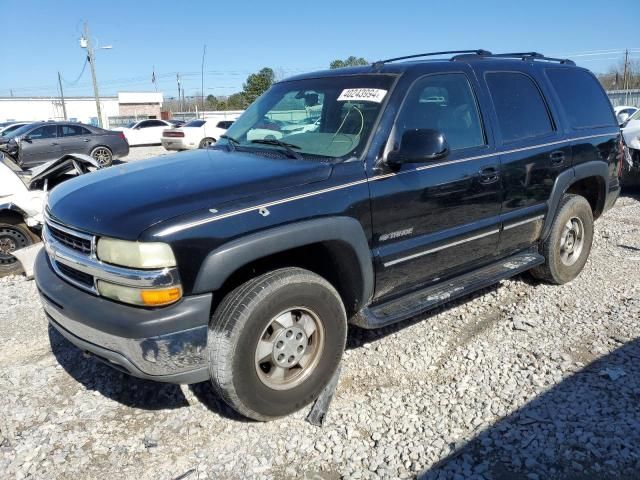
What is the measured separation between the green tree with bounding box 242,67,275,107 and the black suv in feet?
169

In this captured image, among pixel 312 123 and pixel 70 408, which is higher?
pixel 312 123

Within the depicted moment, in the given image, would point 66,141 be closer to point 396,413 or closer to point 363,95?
point 363,95

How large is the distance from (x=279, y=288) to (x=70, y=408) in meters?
1.59

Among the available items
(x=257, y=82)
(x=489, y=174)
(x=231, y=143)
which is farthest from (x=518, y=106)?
(x=257, y=82)

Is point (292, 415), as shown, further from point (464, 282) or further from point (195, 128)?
point (195, 128)

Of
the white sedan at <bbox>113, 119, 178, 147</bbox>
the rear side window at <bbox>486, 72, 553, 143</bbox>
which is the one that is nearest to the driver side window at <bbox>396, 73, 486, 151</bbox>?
the rear side window at <bbox>486, 72, 553, 143</bbox>

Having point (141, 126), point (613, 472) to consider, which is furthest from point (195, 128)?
point (613, 472)

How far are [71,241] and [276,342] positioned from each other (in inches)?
48.9

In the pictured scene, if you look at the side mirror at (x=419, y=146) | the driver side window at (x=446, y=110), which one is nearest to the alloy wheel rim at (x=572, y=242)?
the driver side window at (x=446, y=110)

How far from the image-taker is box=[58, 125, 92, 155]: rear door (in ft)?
53.6

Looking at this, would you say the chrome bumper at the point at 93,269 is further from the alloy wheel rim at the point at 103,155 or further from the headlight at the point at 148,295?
the alloy wheel rim at the point at 103,155

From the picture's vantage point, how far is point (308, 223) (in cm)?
284

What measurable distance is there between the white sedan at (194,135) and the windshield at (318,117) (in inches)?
654

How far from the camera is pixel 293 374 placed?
3057mm
